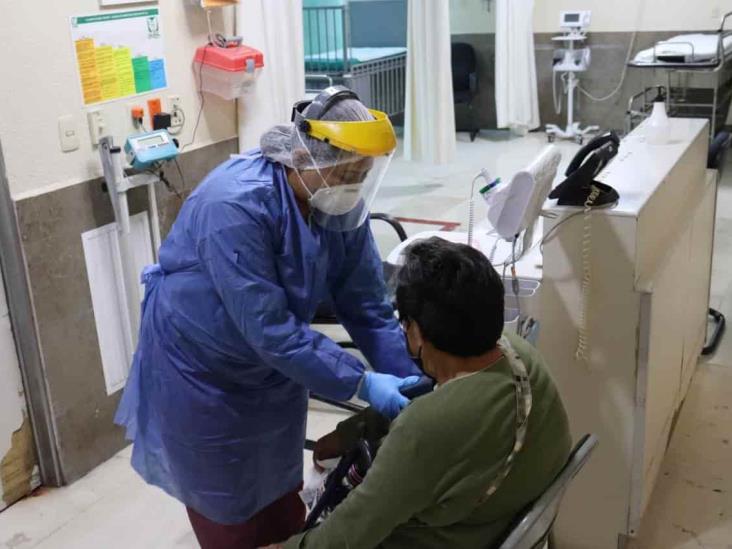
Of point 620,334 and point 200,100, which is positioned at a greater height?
point 200,100

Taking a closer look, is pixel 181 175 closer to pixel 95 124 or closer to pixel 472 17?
pixel 95 124

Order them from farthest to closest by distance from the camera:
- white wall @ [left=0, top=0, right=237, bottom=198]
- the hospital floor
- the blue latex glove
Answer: the hospital floor < white wall @ [left=0, top=0, right=237, bottom=198] < the blue latex glove

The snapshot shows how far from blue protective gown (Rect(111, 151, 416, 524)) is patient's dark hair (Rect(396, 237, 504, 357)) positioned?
1.10ft

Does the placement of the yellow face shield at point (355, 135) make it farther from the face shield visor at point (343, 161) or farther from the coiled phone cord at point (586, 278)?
the coiled phone cord at point (586, 278)

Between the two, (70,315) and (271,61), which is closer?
(70,315)

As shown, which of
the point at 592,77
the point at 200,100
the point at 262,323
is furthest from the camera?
the point at 592,77

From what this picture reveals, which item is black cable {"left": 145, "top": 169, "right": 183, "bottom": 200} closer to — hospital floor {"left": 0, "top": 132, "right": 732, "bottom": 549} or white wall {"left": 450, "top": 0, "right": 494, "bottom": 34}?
hospital floor {"left": 0, "top": 132, "right": 732, "bottom": 549}

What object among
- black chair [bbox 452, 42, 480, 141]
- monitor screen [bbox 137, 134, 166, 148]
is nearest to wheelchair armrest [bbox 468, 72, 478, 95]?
black chair [bbox 452, 42, 480, 141]

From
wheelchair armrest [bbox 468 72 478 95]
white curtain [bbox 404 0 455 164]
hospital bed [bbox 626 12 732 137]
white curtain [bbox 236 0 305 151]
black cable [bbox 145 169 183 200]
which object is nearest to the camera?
black cable [bbox 145 169 183 200]

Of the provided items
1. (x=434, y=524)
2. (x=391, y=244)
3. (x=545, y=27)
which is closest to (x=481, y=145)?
(x=545, y=27)

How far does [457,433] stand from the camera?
123cm

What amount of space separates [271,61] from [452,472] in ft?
7.77

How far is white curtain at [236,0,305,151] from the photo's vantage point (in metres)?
3.21

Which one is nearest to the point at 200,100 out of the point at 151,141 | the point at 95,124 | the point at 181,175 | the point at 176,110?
the point at 176,110
